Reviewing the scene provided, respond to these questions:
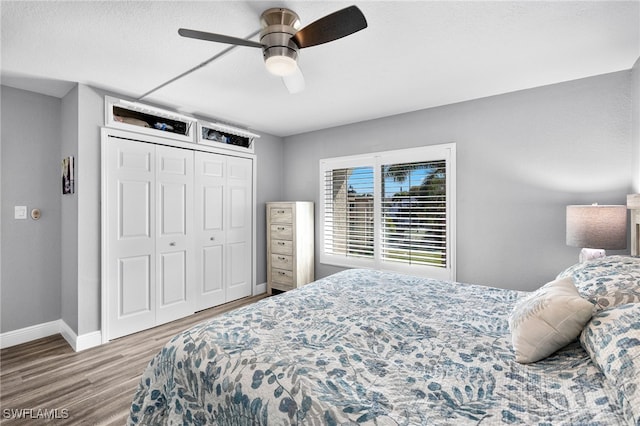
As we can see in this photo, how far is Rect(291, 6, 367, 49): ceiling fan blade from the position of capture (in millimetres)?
1433

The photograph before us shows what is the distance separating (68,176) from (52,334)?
1.68 meters

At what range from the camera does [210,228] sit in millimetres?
3889

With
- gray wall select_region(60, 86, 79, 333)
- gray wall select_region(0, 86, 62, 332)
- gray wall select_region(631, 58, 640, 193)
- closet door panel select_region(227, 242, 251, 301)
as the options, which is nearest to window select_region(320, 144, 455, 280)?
closet door panel select_region(227, 242, 251, 301)

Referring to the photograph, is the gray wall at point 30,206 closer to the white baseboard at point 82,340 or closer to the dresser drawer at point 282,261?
the white baseboard at point 82,340

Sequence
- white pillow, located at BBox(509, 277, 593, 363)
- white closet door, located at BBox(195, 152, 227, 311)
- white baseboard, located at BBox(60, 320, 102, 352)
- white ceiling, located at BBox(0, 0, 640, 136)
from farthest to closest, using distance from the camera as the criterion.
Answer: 1. white closet door, located at BBox(195, 152, 227, 311)
2. white baseboard, located at BBox(60, 320, 102, 352)
3. white ceiling, located at BBox(0, 0, 640, 136)
4. white pillow, located at BBox(509, 277, 593, 363)

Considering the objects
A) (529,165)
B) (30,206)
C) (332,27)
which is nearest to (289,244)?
(30,206)

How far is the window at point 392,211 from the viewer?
11.3 feet

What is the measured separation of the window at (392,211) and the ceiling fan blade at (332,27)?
2.22 meters

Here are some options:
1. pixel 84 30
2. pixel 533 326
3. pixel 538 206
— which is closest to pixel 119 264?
pixel 84 30

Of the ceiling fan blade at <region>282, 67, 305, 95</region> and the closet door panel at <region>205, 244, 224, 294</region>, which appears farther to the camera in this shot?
the closet door panel at <region>205, 244, 224, 294</region>

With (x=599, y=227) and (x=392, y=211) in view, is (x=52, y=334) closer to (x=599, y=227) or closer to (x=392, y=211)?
(x=392, y=211)

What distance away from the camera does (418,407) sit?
3.10ft

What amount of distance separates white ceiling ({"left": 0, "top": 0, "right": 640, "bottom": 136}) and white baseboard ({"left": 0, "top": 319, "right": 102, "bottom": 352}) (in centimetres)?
237

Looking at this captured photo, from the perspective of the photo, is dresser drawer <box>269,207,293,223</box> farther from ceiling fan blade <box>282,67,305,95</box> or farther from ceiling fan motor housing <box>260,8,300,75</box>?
ceiling fan motor housing <box>260,8,300,75</box>
